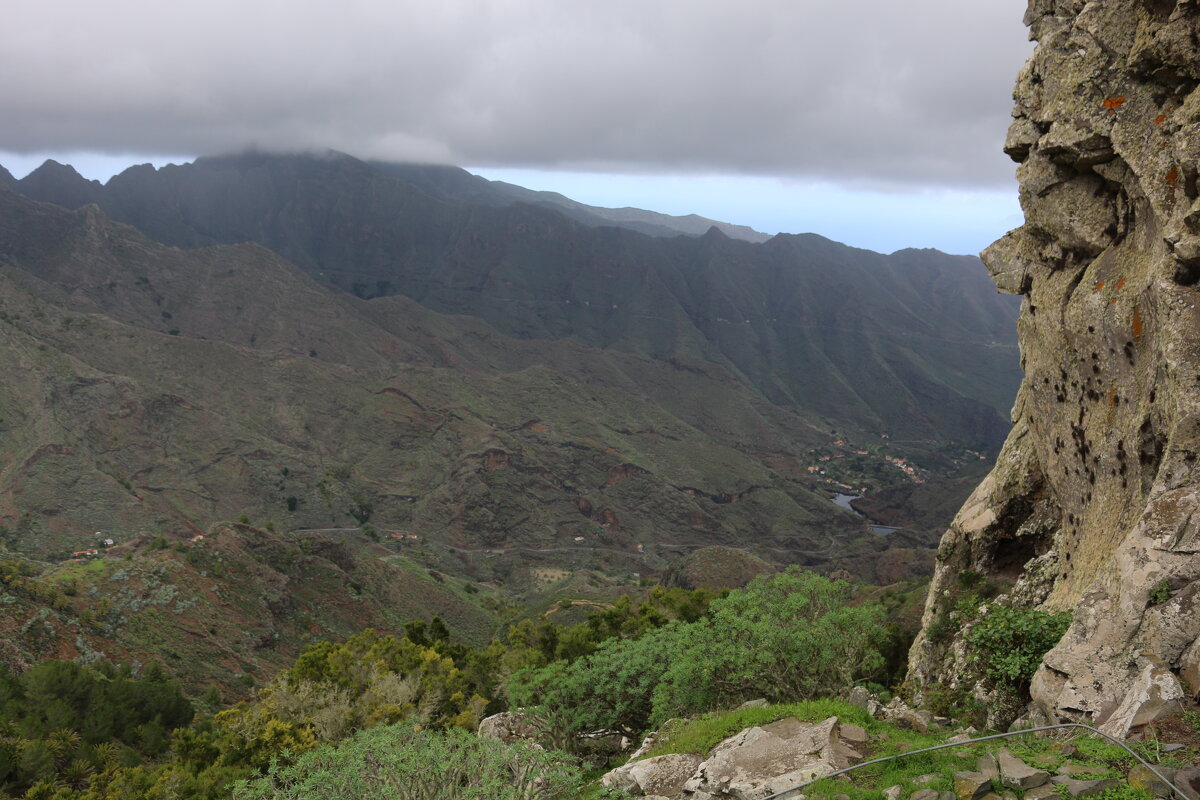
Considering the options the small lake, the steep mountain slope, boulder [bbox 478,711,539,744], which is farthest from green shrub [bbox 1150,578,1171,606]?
the small lake

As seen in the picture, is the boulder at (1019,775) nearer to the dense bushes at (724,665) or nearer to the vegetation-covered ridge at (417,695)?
the vegetation-covered ridge at (417,695)

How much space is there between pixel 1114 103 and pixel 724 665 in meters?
16.3

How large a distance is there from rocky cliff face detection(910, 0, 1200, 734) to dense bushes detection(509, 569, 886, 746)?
2.16m

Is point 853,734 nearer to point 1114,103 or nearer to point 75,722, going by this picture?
point 1114,103

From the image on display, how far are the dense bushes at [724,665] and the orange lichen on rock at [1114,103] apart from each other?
544 inches

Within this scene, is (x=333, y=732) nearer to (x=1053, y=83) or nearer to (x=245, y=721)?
(x=245, y=721)

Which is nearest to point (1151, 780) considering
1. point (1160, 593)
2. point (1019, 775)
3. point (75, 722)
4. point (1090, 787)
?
point (1090, 787)

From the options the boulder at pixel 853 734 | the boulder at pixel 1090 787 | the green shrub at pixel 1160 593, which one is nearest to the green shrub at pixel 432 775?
the boulder at pixel 853 734

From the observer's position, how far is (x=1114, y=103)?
16.3 m

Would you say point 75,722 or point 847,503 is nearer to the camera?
point 75,722

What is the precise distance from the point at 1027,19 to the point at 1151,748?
18.3 metres

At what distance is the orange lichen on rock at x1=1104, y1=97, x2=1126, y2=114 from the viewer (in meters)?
16.2

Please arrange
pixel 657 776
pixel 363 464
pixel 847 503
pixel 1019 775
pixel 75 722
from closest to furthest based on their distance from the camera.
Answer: pixel 1019 775, pixel 657 776, pixel 75 722, pixel 363 464, pixel 847 503

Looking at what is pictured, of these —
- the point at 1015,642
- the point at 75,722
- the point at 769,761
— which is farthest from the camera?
the point at 75,722
